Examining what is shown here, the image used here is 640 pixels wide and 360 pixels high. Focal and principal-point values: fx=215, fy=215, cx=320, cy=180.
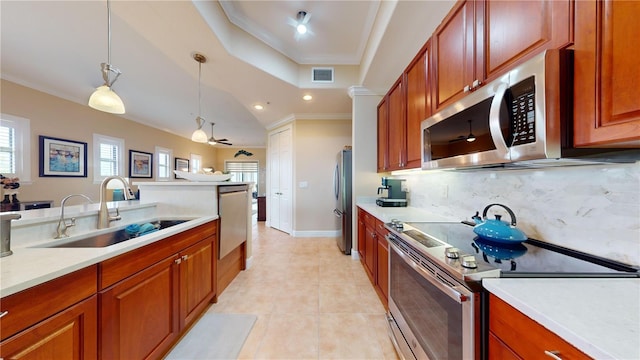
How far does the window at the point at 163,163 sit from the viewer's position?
6.47m

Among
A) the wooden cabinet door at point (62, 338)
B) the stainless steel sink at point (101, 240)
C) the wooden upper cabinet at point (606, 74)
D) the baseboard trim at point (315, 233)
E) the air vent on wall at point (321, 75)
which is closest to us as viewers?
the wooden upper cabinet at point (606, 74)

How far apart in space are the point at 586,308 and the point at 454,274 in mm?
327

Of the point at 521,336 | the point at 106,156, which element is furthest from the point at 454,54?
the point at 106,156

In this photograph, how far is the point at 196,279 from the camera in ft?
5.82

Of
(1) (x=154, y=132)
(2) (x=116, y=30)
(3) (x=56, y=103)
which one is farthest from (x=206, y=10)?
(1) (x=154, y=132)

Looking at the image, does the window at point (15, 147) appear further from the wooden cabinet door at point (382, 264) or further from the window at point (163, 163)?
the wooden cabinet door at point (382, 264)

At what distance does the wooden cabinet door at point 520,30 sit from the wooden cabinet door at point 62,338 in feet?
7.01

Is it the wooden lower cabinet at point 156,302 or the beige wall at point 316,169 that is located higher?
the beige wall at point 316,169

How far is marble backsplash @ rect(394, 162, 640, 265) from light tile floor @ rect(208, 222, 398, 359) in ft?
4.15

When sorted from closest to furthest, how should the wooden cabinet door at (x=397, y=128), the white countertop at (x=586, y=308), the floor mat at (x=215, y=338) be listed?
the white countertop at (x=586, y=308), the floor mat at (x=215, y=338), the wooden cabinet door at (x=397, y=128)

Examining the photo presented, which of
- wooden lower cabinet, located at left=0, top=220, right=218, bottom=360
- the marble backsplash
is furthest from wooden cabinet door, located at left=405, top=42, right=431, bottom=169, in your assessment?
wooden lower cabinet, located at left=0, top=220, right=218, bottom=360

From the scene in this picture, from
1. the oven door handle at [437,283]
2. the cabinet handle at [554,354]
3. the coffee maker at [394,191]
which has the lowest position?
the oven door handle at [437,283]

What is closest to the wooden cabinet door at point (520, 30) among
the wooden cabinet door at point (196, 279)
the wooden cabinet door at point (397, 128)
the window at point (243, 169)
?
the wooden cabinet door at point (397, 128)

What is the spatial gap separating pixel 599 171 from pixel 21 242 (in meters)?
2.84
